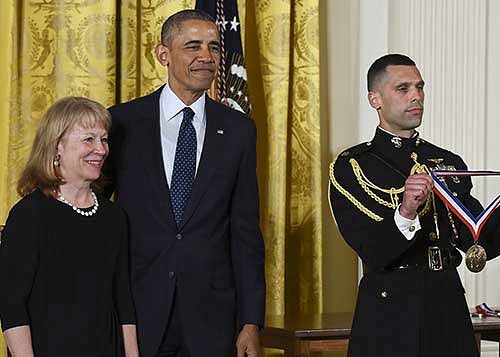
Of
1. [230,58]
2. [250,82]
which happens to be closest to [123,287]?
[230,58]

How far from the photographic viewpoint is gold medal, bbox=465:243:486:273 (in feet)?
11.1

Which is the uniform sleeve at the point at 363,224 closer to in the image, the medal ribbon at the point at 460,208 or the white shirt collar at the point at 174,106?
the medal ribbon at the point at 460,208

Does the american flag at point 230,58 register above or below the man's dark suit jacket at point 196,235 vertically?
above

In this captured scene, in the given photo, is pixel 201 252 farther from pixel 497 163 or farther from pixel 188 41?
pixel 497 163

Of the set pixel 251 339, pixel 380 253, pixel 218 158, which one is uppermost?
pixel 218 158

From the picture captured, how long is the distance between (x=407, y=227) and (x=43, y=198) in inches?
43.0

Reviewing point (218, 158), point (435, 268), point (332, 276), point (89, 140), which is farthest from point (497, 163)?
point (89, 140)

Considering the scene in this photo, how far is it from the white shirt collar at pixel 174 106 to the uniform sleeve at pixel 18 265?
24.5 inches

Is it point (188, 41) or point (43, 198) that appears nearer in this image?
point (43, 198)

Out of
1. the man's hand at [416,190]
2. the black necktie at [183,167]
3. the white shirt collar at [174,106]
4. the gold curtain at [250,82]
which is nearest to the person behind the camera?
the man's hand at [416,190]

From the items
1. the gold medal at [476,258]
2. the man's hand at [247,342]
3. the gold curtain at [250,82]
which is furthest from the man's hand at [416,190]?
the gold curtain at [250,82]

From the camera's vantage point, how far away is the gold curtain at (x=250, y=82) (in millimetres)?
4603

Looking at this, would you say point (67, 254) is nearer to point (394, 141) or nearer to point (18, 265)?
point (18, 265)

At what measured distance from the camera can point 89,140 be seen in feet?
10.4
